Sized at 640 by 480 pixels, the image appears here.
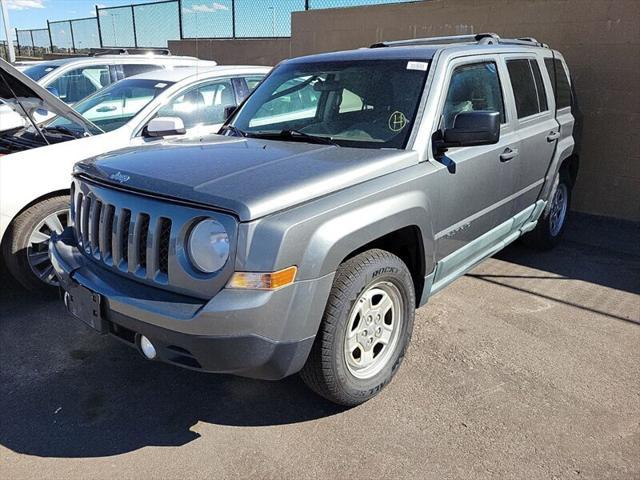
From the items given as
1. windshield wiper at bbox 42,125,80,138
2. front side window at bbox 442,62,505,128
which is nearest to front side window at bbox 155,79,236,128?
windshield wiper at bbox 42,125,80,138

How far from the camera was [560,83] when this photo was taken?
17.2ft

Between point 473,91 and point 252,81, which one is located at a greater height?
point 473,91

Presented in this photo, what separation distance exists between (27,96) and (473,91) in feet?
11.8

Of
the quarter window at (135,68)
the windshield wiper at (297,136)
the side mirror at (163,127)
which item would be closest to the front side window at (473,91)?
the windshield wiper at (297,136)

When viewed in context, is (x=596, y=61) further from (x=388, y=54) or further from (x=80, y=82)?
(x=80, y=82)

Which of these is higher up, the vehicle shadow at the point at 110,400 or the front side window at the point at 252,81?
the front side window at the point at 252,81

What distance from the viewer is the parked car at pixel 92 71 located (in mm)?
7570

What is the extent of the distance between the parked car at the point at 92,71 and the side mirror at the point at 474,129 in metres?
5.27

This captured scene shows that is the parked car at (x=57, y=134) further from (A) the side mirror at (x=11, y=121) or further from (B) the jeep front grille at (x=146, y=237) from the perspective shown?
(B) the jeep front grille at (x=146, y=237)

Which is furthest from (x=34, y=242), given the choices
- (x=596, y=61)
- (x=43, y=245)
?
(x=596, y=61)

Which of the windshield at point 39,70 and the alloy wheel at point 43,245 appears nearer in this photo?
the alloy wheel at point 43,245

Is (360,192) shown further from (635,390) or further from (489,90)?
(635,390)

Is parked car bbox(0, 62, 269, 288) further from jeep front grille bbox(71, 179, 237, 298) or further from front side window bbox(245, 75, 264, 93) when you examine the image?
jeep front grille bbox(71, 179, 237, 298)

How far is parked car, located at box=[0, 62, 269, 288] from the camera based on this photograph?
4.15 metres
